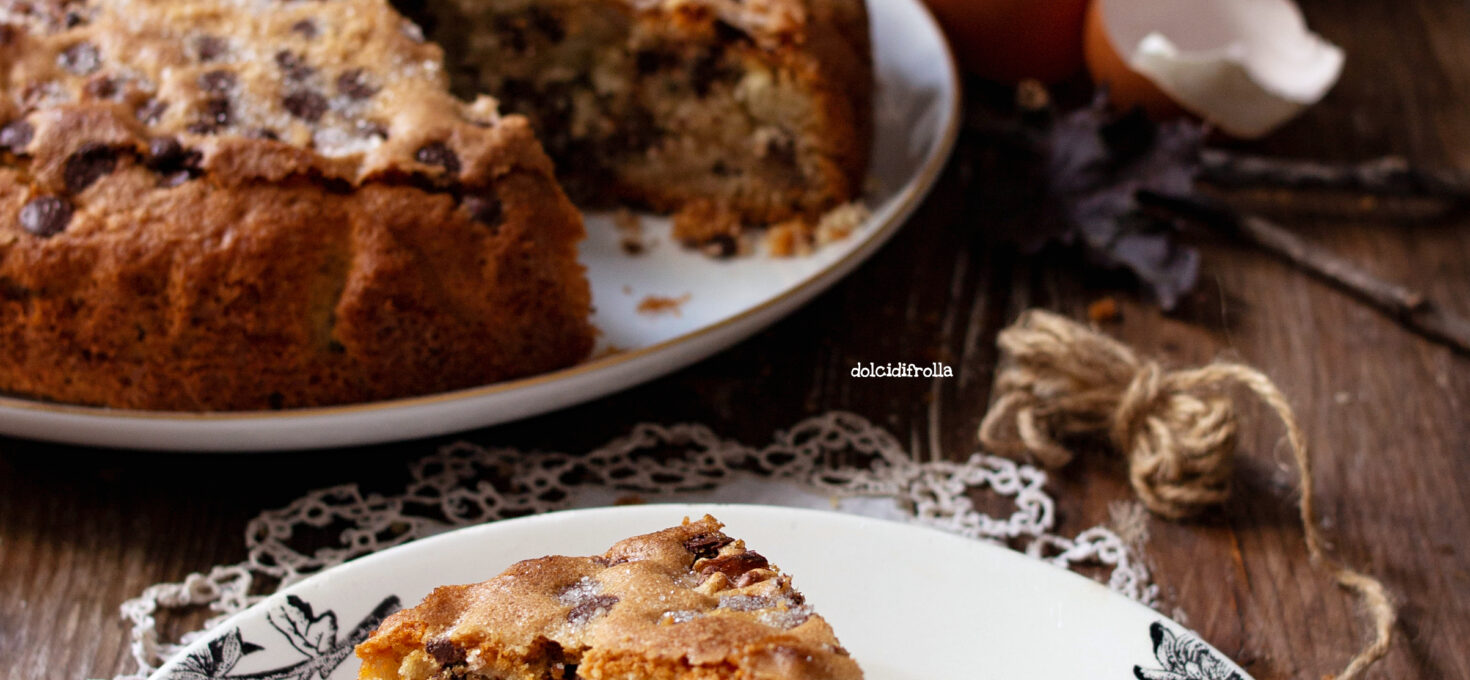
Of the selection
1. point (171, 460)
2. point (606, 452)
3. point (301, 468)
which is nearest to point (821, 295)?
point (606, 452)

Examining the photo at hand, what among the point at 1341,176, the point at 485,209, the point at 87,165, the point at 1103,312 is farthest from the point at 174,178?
the point at 1341,176

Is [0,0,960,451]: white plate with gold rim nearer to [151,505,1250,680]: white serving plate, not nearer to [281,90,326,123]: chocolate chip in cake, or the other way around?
[151,505,1250,680]: white serving plate

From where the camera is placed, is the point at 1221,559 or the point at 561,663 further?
the point at 1221,559

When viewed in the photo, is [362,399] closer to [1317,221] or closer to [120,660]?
[120,660]

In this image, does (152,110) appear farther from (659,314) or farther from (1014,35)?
(1014,35)

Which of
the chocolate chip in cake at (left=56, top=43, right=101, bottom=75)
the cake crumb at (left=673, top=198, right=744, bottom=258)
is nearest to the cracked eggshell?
the cake crumb at (left=673, top=198, right=744, bottom=258)

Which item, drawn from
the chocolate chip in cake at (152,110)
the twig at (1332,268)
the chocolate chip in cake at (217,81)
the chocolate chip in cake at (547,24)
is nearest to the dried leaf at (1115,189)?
the twig at (1332,268)
